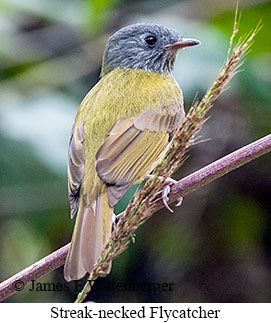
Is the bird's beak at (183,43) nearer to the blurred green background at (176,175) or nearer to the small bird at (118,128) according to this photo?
the small bird at (118,128)

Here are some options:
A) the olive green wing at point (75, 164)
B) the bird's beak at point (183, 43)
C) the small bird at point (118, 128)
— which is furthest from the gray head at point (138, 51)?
the olive green wing at point (75, 164)

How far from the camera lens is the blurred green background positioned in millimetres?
3557

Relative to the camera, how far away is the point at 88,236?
262 centimetres

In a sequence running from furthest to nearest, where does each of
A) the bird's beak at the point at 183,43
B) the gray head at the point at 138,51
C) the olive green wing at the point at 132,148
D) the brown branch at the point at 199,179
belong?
1. the gray head at the point at 138,51
2. the bird's beak at the point at 183,43
3. the olive green wing at the point at 132,148
4. the brown branch at the point at 199,179

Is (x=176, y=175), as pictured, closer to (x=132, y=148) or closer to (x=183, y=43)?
(x=183, y=43)

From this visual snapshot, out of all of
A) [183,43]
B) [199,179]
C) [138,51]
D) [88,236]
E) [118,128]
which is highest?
[138,51]

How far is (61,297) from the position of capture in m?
3.69

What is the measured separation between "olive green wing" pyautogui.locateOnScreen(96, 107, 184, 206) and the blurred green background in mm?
315

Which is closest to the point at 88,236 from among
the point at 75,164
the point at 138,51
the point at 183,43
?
the point at 75,164

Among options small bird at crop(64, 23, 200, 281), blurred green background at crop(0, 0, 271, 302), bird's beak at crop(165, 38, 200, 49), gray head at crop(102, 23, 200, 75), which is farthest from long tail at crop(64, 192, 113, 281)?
gray head at crop(102, 23, 200, 75)

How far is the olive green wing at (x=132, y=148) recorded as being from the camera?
2.88 metres

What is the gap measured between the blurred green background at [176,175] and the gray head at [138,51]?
89 mm

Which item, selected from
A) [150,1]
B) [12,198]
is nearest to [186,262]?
[12,198]

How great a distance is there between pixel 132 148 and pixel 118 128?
0.42 ft
